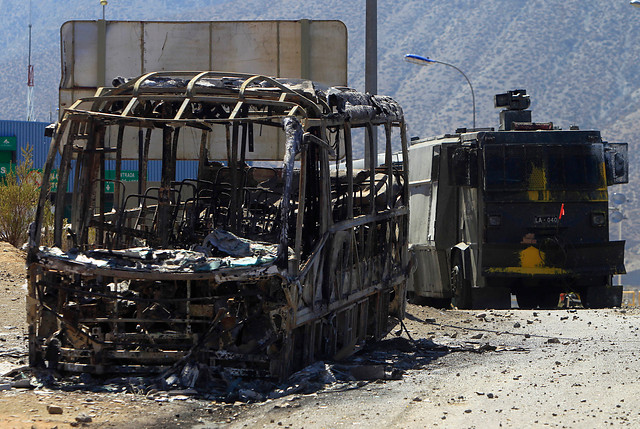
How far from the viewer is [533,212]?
56.6 ft

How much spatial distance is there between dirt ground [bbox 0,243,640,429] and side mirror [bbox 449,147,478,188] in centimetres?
524

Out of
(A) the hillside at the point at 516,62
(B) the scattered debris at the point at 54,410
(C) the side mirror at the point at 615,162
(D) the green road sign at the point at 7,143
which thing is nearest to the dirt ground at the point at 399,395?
(B) the scattered debris at the point at 54,410

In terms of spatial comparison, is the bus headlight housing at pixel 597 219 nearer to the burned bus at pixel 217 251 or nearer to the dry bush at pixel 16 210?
the burned bus at pixel 217 251

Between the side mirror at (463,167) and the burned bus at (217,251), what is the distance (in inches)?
201

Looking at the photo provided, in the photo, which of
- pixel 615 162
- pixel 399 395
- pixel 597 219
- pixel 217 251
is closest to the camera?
pixel 399 395

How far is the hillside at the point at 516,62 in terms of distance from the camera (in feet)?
417

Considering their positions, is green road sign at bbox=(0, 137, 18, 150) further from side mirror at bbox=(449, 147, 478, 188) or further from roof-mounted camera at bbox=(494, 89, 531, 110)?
side mirror at bbox=(449, 147, 478, 188)

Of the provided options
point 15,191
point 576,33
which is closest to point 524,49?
point 576,33

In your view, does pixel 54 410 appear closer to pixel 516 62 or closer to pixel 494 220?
pixel 494 220

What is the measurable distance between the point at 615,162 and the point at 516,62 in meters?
120

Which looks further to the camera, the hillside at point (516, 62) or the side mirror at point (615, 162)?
the hillside at point (516, 62)

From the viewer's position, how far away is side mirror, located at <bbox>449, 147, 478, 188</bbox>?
17156 millimetres

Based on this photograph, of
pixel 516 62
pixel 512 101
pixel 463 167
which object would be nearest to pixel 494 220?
pixel 463 167

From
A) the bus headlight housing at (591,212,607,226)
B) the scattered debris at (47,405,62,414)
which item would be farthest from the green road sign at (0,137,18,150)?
the scattered debris at (47,405,62,414)
